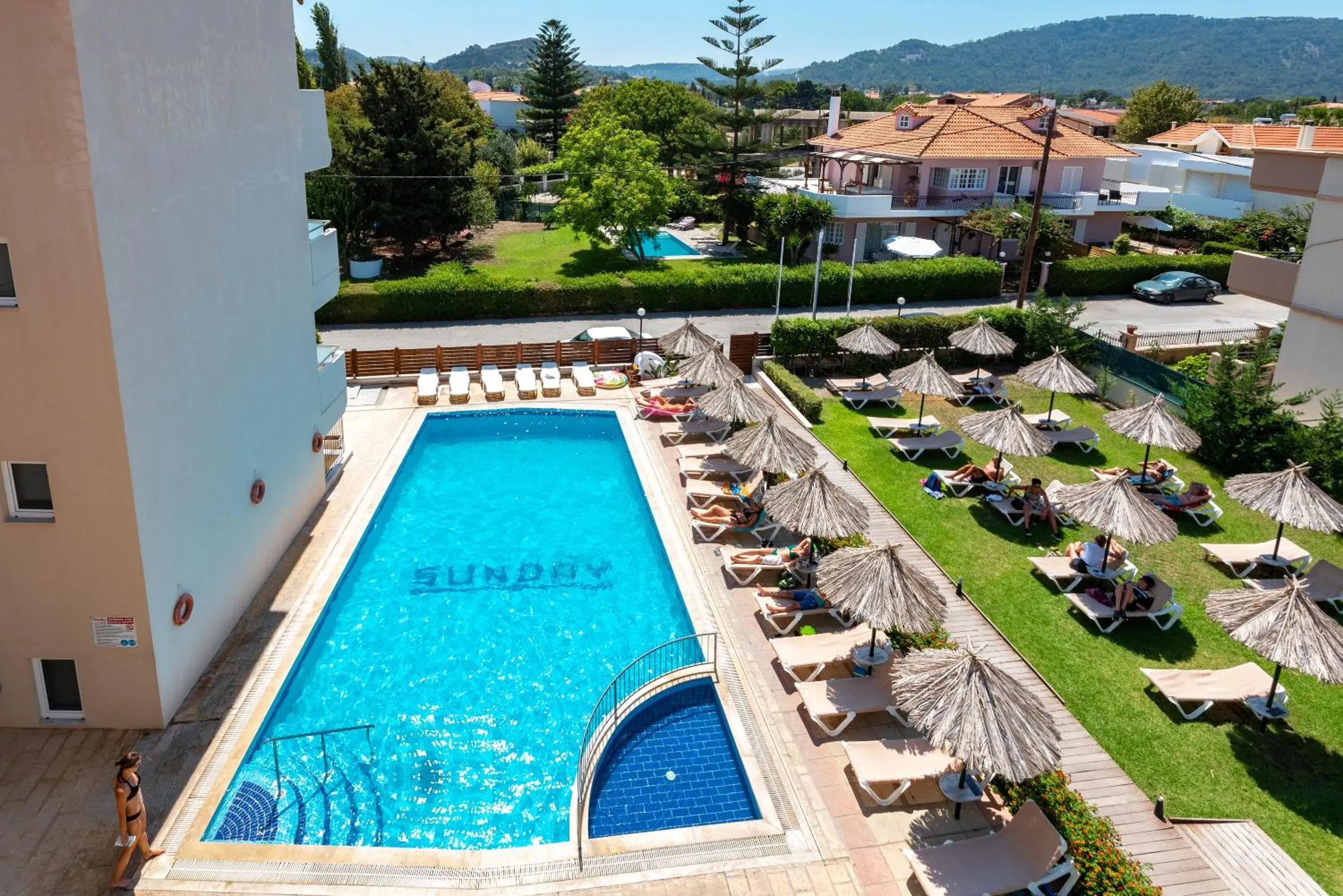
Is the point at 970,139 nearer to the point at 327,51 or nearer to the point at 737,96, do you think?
the point at 737,96

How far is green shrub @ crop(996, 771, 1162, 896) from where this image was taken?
29.6 feet

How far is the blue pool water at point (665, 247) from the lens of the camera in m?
45.9

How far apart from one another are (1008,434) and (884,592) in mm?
7586

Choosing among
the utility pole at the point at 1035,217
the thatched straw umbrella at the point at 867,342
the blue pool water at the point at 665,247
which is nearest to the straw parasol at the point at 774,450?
the thatched straw umbrella at the point at 867,342

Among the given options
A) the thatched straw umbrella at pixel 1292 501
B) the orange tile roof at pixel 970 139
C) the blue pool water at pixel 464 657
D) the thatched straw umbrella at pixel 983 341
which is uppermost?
the orange tile roof at pixel 970 139

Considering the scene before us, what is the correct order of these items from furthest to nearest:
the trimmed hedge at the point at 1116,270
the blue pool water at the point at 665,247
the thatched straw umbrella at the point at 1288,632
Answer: the blue pool water at the point at 665,247
the trimmed hedge at the point at 1116,270
the thatched straw umbrella at the point at 1288,632

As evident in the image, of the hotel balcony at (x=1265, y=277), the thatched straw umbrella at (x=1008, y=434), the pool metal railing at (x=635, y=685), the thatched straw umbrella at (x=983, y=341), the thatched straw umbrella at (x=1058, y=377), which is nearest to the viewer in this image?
the pool metal railing at (x=635, y=685)

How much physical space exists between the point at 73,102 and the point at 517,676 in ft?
29.8

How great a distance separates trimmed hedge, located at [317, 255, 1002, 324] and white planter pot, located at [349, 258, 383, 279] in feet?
11.1

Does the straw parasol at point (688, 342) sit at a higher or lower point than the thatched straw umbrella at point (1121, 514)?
higher

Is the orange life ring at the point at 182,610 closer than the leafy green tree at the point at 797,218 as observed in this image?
Yes

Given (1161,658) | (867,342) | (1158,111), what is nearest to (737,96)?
(867,342)

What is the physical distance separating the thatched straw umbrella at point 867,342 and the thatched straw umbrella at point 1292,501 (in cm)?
992

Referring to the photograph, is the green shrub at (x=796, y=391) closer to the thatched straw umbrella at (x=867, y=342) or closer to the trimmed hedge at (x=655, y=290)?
the thatched straw umbrella at (x=867, y=342)
